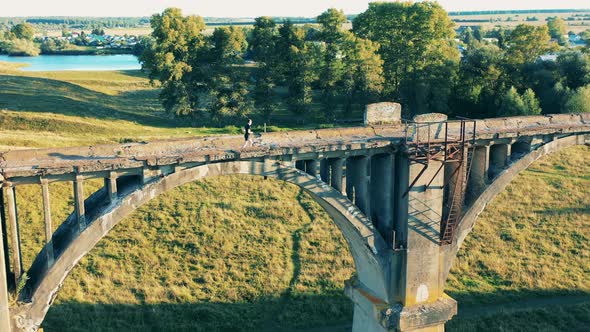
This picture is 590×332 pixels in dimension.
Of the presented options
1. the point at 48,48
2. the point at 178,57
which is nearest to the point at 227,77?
the point at 178,57

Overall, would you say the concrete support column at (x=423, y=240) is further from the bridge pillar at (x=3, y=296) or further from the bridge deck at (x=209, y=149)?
the bridge pillar at (x=3, y=296)

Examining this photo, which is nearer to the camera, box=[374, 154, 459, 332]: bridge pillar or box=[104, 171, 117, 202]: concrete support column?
box=[104, 171, 117, 202]: concrete support column

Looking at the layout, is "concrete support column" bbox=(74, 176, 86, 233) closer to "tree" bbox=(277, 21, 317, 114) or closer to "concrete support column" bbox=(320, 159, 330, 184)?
"concrete support column" bbox=(320, 159, 330, 184)

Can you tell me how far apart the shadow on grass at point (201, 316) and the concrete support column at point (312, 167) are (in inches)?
435

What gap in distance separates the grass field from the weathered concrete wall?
11266mm

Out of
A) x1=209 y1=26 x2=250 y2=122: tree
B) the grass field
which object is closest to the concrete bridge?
the grass field

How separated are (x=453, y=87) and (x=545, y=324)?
34.6 m

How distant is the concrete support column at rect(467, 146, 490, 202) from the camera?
936 inches

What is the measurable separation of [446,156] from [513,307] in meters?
13.7

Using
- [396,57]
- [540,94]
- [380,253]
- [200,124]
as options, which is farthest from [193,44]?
[380,253]

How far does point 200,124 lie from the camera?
5747 cm

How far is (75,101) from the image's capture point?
64438 mm

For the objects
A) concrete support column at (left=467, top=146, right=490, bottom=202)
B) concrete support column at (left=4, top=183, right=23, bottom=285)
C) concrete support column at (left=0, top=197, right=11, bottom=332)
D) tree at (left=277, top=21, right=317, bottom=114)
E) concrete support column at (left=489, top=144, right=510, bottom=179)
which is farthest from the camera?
tree at (left=277, top=21, right=317, bottom=114)

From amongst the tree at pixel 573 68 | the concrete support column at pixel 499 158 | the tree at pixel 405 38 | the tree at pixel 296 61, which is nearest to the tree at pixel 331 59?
the tree at pixel 296 61
